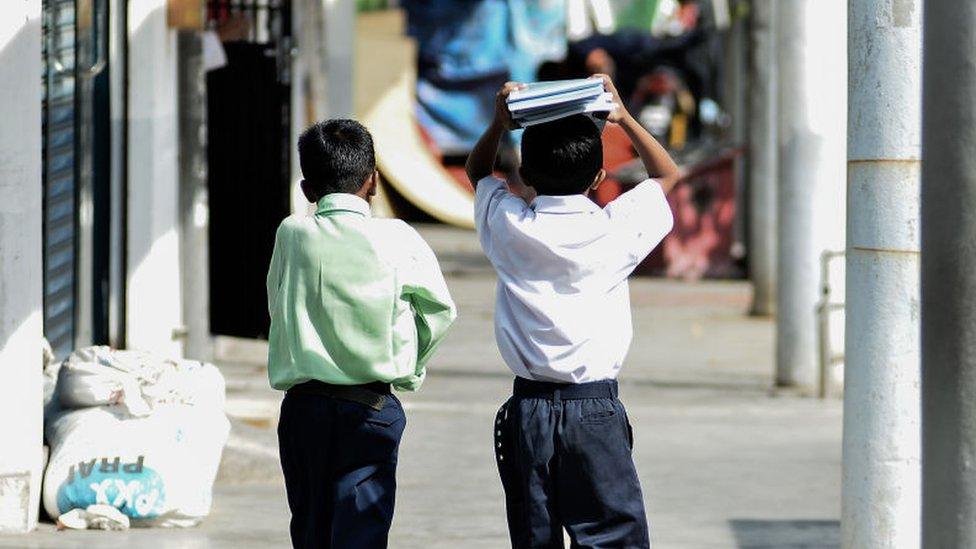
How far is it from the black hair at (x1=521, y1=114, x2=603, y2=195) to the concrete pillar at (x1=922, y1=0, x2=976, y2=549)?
4.28 feet

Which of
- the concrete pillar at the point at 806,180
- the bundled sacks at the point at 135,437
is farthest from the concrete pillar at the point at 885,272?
the concrete pillar at the point at 806,180

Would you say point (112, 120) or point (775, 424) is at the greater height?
point (112, 120)

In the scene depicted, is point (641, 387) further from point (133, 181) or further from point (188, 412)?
point (188, 412)

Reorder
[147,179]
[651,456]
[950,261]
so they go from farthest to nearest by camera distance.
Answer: [147,179]
[651,456]
[950,261]

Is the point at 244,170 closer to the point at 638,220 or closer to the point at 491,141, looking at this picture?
the point at 491,141

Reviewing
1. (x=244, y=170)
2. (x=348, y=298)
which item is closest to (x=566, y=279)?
(x=348, y=298)

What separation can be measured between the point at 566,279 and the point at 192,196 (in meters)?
6.09

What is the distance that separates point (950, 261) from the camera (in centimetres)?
408

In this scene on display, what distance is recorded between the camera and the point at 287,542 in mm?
7605

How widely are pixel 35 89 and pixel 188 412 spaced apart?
1.34 m

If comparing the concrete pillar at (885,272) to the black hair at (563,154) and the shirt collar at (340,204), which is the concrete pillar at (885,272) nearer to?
the black hair at (563,154)

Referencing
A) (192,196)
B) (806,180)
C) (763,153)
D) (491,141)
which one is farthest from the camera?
(763,153)

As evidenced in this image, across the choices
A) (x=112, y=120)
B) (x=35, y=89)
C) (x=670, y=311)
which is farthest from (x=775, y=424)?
(x=670, y=311)

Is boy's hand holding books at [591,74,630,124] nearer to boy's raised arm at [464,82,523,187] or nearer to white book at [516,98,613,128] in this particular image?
white book at [516,98,613,128]
